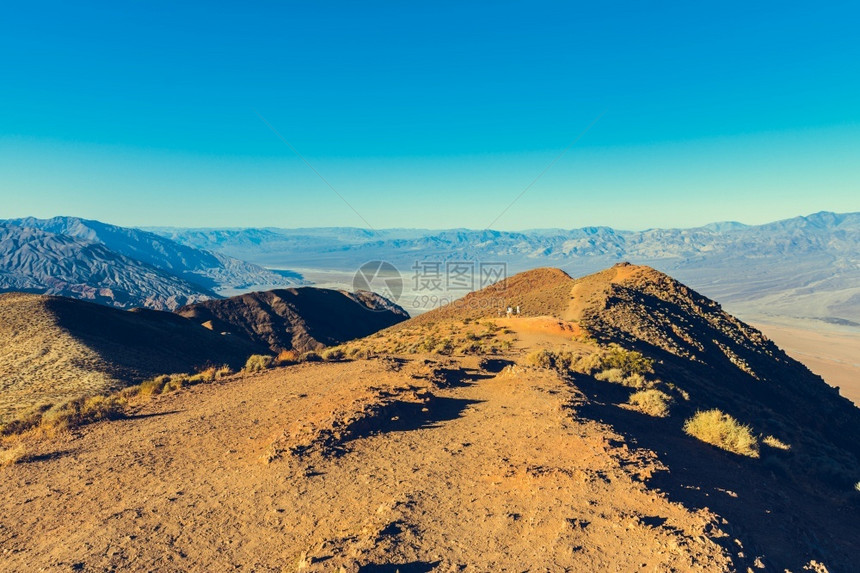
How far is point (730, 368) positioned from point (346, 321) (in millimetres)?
61600

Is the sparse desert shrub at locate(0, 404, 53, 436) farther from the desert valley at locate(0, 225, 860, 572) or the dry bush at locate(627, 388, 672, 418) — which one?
the dry bush at locate(627, 388, 672, 418)

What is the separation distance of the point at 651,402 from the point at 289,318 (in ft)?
209

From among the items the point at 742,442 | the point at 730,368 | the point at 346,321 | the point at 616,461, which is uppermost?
the point at 616,461

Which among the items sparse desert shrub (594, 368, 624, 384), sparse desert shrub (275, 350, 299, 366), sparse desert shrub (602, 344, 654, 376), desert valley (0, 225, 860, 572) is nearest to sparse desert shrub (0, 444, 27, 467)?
desert valley (0, 225, 860, 572)

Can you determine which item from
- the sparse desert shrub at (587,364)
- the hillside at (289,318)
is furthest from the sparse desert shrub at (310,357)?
the hillside at (289,318)

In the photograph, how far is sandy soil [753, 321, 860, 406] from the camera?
274 feet

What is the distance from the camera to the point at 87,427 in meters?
11.9

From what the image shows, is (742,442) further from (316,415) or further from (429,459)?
(316,415)

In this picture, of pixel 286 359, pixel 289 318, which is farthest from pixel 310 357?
pixel 289 318

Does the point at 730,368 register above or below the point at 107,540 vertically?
below

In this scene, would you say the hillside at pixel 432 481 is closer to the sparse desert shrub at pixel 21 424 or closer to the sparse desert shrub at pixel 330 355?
the sparse desert shrub at pixel 21 424

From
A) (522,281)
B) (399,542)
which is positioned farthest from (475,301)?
(399,542)

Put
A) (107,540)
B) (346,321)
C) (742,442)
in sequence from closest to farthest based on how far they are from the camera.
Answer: (107,540) < (742,442) < (346,321)

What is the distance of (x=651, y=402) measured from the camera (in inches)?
553
